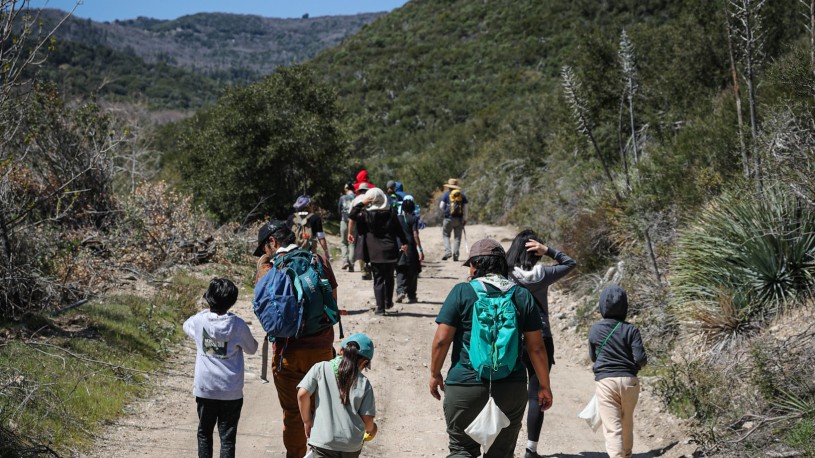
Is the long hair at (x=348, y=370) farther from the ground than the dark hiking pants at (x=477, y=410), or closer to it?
farther from the ground

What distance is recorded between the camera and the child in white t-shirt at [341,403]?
4.66 meters

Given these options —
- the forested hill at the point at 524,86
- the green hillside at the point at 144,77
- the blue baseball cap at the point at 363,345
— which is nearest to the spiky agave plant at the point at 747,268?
the forested hill at the point at 524,86

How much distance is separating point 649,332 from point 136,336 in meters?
5.75

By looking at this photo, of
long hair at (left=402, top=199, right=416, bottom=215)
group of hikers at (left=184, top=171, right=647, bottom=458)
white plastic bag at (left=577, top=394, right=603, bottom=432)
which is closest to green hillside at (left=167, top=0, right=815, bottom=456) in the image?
white plastic bag at (left=577, top=394, right=603, bottom=432)

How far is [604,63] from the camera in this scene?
63.2ft

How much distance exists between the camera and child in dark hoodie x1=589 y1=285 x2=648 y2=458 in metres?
5.79

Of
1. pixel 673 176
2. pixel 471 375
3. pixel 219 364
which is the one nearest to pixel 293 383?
pixel 219 364

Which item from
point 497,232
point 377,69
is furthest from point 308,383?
point 377,69

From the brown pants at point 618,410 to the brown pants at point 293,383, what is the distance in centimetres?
211

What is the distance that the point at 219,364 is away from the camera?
530cm

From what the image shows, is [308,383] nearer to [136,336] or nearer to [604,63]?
[136,336]

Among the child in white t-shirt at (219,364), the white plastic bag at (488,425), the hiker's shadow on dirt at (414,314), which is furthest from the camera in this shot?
the hiker's shadow on dirt at (414,314)

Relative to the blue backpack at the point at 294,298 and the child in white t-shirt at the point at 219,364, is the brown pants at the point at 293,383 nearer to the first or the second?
the blue backpack at the point at 294,298

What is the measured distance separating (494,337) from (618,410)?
1.77 m
